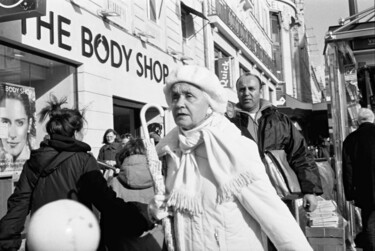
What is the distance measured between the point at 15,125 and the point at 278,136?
5.25m

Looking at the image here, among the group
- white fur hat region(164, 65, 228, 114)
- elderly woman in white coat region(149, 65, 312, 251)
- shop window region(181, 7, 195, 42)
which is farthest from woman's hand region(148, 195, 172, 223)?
shop window region(181, 7, 195, 42)

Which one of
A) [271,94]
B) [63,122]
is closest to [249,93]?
[63,122]

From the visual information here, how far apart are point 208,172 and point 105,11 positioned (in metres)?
8.37

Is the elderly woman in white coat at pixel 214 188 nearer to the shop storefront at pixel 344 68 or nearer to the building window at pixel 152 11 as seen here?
the shop storefront at pixel 344 68

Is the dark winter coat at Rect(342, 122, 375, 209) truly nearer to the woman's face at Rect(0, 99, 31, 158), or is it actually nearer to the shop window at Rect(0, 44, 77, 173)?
the shop window at Rect(0, 44, 77, 173)

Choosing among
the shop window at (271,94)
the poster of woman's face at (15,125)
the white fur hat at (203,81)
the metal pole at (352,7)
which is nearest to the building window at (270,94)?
the shop window at (271,94)

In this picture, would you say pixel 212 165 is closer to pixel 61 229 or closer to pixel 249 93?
pixel 61 229

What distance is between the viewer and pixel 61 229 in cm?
142

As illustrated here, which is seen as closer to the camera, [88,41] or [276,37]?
[88,41]

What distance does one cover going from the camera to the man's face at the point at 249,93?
3.83 m

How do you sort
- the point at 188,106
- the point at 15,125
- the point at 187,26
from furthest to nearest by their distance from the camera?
the point at 187,26, the point at 15,125, the point at 188,106

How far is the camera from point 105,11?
9758 mm

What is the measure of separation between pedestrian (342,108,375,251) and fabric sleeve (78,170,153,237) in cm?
328

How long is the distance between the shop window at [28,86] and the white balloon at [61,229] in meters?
5.51
